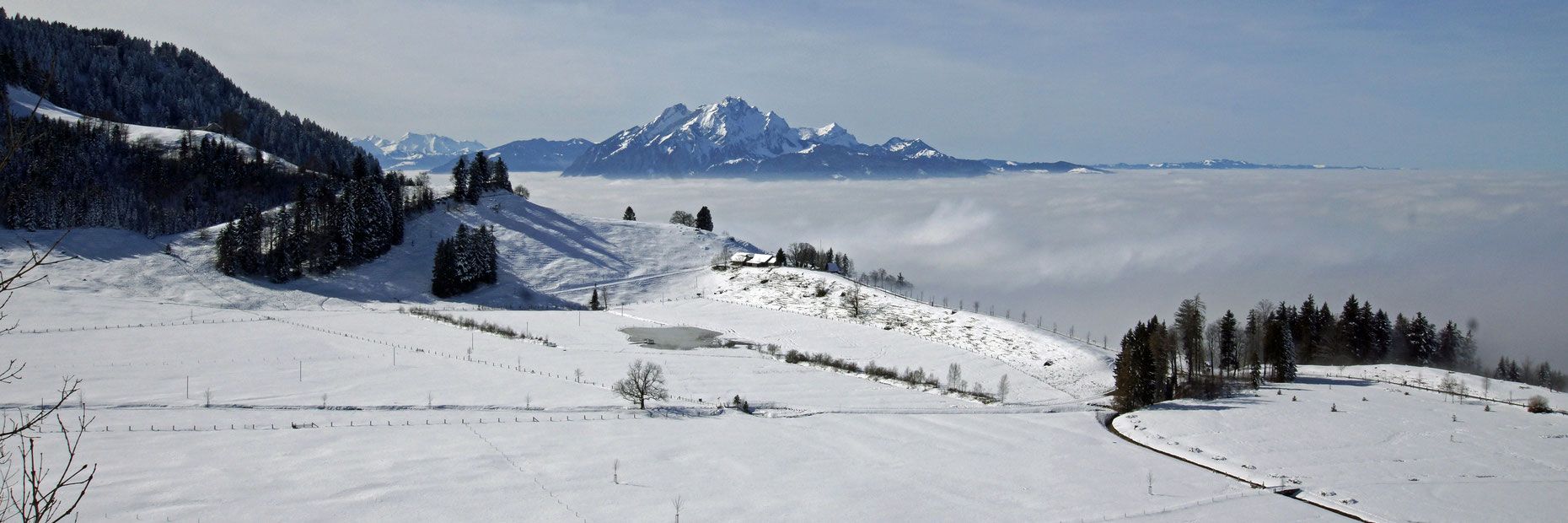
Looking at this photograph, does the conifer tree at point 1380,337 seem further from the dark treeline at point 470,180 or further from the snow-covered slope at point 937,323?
the dark treeline at point 470,180

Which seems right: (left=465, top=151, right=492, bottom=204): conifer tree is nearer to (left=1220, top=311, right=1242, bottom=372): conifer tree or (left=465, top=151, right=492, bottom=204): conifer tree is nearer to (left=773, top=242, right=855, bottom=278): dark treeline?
(left=773, top=242, right=855, bottom=278): dark treeline

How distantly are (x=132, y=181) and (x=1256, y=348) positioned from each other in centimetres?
16723

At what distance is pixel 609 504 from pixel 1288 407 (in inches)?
1936

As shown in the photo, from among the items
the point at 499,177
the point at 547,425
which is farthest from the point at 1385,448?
the point at 499,177

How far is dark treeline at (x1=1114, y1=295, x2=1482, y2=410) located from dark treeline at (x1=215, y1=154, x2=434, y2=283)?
10453cm

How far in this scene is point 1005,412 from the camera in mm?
52906

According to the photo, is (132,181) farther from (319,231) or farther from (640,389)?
(640,389)

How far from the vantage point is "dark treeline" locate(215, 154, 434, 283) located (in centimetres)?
10662

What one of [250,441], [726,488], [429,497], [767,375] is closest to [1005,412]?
[767,375]

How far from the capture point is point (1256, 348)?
81.2 m

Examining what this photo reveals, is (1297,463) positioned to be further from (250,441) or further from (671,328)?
(671,328)

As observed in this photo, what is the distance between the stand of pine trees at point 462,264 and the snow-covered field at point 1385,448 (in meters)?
89.3

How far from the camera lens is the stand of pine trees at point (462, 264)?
10919 centimetres

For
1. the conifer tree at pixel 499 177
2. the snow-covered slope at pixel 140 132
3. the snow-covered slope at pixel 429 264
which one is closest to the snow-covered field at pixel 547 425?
the snow-covered slope at pixel 429 264
